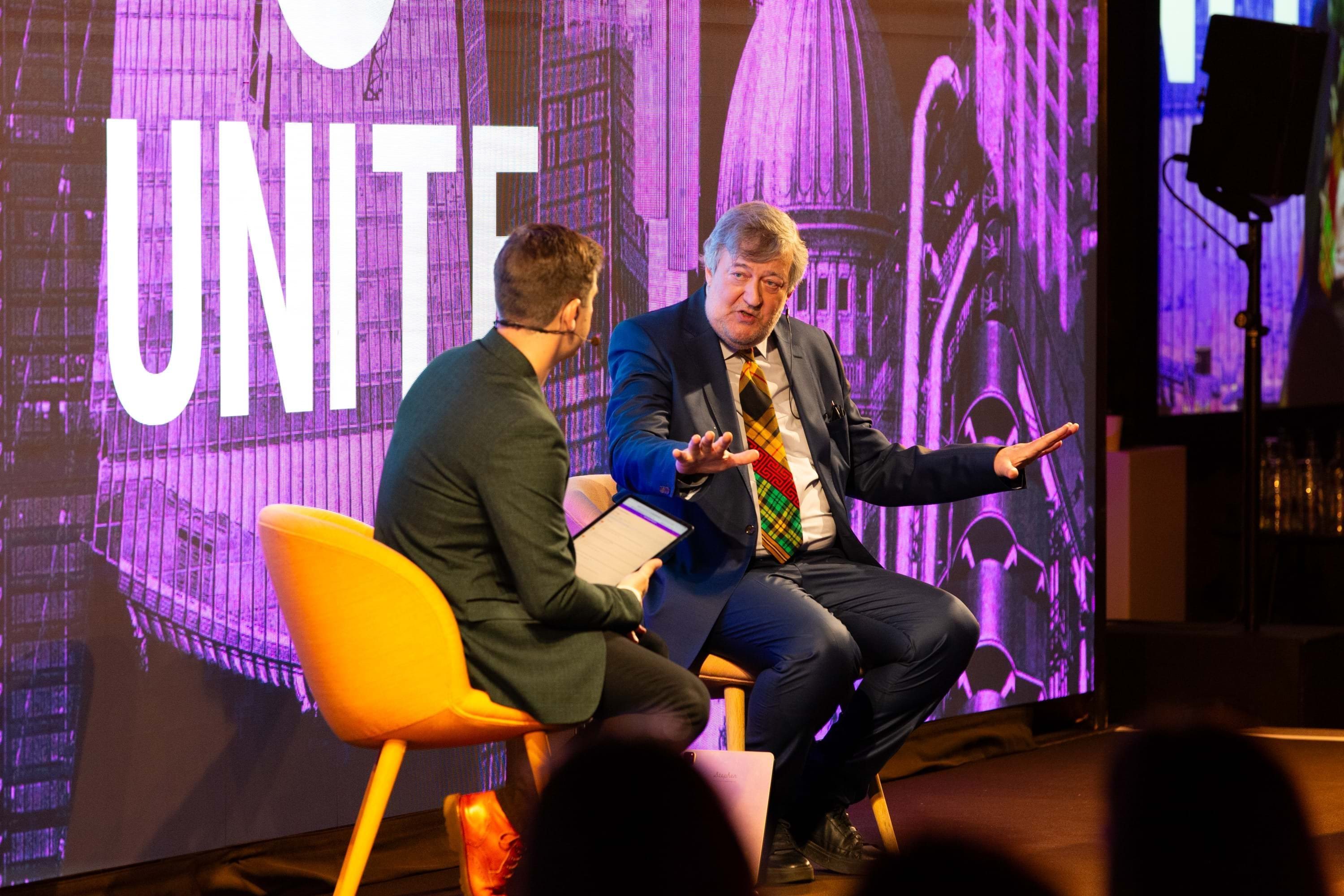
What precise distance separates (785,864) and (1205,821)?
6.32ft

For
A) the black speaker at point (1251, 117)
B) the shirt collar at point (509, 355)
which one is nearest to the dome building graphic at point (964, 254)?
the black speaker at point (1251, 117)

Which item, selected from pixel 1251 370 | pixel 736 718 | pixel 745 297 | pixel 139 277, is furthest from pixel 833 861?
pixel 1251 370

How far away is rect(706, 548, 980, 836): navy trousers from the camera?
9.36ft

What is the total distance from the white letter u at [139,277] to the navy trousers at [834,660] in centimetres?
118

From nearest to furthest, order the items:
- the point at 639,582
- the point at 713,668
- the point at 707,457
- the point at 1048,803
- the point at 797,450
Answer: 1. the point at 639,582
2. the point at 707,457
3. the point at 713,668
4. the point at 797,450
5. the point at 1048,803

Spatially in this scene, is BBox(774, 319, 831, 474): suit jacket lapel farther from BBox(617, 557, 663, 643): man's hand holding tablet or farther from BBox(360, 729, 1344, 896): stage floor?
BBox(360, 729, 1344, 896): stage floor

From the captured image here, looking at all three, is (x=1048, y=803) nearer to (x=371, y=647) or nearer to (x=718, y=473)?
(x=718, y=473)

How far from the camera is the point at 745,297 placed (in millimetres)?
3059

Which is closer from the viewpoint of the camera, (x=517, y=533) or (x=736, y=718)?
(x=517, y=533)

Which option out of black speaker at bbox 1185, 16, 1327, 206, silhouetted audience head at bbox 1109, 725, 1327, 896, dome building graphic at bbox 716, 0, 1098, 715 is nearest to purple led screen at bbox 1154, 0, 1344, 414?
black speaker at bbox 1185, 16, 1327, 206

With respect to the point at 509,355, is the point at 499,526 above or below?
below

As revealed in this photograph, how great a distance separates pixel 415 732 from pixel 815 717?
88cm

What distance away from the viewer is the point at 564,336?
239 cm

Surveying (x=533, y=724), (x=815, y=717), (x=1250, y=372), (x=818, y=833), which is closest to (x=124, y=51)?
(x=533, y=724)
